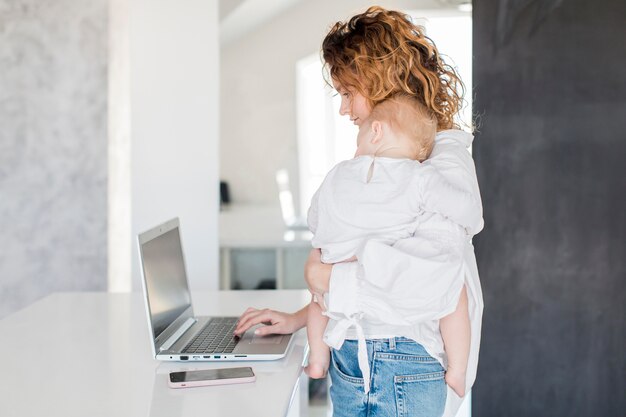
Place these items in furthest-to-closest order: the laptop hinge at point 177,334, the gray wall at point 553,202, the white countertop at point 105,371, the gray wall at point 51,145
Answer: the gray wall at point 51,145 < the gray wall at point 553,202 < the laptop hinge at point 177,334 < the white countertop at point 105,371

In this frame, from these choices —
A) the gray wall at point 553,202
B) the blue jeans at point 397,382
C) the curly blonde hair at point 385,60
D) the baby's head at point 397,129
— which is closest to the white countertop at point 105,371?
the blue jeans at point 397,382

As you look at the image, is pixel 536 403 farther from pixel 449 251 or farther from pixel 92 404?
pixel 92 404

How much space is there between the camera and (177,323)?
2.04 metres

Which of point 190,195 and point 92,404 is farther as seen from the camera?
point 190,195

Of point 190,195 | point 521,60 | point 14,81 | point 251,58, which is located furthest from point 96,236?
point 521,60

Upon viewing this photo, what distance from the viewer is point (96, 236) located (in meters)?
3.83

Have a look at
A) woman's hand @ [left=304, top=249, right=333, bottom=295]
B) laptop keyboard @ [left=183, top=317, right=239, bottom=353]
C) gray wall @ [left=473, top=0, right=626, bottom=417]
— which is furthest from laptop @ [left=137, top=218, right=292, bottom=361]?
gray wall @ [left=473, top=0, right=626, bottom=417]

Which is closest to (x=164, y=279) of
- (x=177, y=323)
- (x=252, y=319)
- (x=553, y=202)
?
(x=177, y=323)

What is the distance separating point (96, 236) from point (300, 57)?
4.11 feet

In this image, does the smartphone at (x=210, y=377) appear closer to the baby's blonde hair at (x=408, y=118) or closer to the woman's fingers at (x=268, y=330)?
the woman's fingers at (x=268, y=330)

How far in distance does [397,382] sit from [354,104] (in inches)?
22.5

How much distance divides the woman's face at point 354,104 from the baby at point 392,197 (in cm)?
4

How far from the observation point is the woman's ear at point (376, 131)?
5.42ft

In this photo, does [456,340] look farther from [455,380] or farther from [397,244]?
[397,244]
